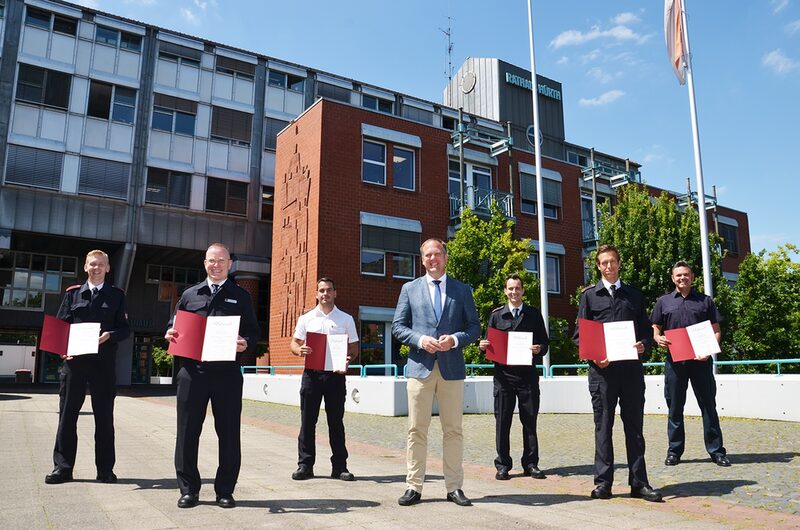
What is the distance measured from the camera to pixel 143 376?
1395 inches

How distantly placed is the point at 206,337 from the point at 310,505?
5.22 ft

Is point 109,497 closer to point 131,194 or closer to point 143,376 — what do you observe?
point 131,194

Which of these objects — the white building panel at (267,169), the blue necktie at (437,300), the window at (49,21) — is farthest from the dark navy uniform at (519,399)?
the window at (49,21)

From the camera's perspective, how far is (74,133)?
27.3 meters

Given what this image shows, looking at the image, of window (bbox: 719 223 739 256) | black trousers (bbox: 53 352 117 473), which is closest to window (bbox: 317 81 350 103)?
window (bbox: 719 223 739 256)

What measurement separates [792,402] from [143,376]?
32.5 metres

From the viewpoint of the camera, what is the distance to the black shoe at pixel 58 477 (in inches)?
224

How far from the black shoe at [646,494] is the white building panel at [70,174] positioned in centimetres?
2706

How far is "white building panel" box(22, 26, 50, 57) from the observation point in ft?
87.4

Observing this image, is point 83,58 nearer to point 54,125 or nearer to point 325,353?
point 54,125

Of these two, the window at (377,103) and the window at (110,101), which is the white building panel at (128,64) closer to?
the window at (110,101)

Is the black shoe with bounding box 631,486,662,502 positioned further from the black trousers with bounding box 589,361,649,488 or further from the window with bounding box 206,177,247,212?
the window with bounding box 206,177,247,212

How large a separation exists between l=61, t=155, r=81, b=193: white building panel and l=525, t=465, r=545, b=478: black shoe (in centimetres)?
2571

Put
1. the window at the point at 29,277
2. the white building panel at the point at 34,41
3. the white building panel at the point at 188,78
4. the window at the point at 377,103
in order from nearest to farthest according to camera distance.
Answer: the white building panel at the point at 34,41 < the window at the point at 29,277 < the white building panel at the point at 188,78 < the window at the point at 377,103
